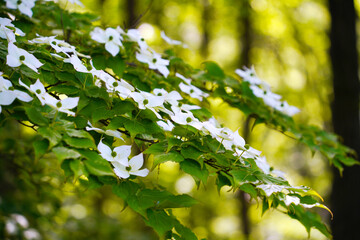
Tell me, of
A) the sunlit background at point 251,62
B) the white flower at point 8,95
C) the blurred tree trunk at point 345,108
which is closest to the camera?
the white flower at point 8,95

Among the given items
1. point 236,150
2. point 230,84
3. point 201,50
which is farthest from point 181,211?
point 236,150

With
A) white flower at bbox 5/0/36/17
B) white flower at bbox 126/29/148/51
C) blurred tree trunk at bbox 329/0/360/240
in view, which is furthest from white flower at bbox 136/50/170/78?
blurred tree trunk at bbox 329/0/360/240

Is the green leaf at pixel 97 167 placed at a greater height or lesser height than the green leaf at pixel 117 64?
greater

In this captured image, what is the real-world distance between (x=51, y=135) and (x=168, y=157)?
0.29 metres

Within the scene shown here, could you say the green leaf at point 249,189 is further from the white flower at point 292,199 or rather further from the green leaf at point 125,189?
the green leaf at point 125,189

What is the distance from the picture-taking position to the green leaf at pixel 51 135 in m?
Result: 0.69

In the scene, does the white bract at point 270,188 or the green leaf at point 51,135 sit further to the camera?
the white bract at point 270,188

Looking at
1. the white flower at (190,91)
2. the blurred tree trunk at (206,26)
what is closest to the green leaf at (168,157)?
the white flower at (190,91)

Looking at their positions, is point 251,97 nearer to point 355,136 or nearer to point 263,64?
point 355,136

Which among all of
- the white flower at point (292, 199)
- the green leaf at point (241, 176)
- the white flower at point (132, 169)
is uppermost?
the green leaf at point (241, 176)

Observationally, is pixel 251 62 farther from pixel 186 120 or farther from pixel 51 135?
pixel 51 135

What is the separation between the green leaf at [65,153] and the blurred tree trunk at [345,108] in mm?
2483

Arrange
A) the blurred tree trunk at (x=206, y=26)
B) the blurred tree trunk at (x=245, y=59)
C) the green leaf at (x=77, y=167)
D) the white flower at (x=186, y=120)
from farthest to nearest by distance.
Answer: the blurred tree trunk at (x=206, y=26) → the blurred tree trunk at (x=245, y=59) → the white flower at (x=186, y=120) → the green leaf at (x=77, y=167)

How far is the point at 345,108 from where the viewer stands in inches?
103
